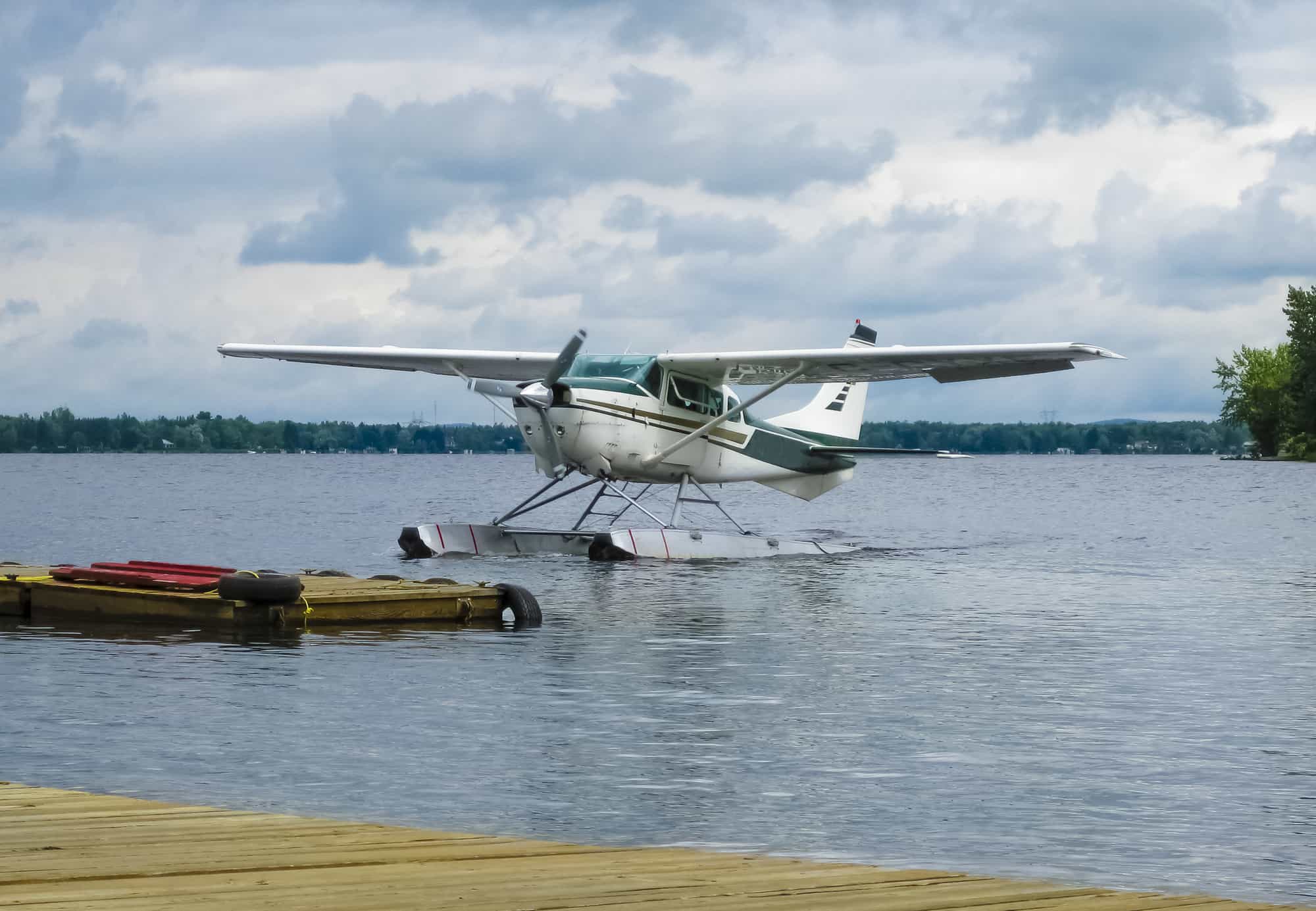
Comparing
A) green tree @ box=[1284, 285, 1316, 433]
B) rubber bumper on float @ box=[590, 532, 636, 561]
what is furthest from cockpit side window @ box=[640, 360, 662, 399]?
green tree @ box=[1284, 285, 1316, 433]

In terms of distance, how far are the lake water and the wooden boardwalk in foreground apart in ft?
4.74

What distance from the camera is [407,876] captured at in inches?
→ 155

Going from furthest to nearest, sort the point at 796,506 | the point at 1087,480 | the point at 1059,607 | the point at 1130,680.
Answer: the point at 1087,480, the point at 796,506, the point at 1059,607, the point at 1130,680

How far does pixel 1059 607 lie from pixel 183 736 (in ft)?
34.9

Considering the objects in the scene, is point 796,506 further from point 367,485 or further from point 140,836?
point 140,836

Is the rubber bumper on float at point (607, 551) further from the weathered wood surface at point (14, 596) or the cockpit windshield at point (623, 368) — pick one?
the weathered wood surface at point (14, 596)

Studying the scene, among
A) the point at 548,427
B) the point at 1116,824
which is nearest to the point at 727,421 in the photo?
the point at 548,427

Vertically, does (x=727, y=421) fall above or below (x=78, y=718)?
above

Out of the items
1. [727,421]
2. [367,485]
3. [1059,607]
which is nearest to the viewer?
[1059,607]

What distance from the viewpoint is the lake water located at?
Result: 19.8 ft

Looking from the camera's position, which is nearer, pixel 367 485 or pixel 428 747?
pixel 428 747

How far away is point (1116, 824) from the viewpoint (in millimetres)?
6125

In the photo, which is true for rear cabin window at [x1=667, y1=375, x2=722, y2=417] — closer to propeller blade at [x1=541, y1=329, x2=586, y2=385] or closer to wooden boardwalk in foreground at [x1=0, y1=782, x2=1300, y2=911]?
propeller blade at [x1=541, y1=329, x2=586, y2=385]

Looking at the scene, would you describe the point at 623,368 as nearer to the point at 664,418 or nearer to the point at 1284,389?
the point at 664,418
